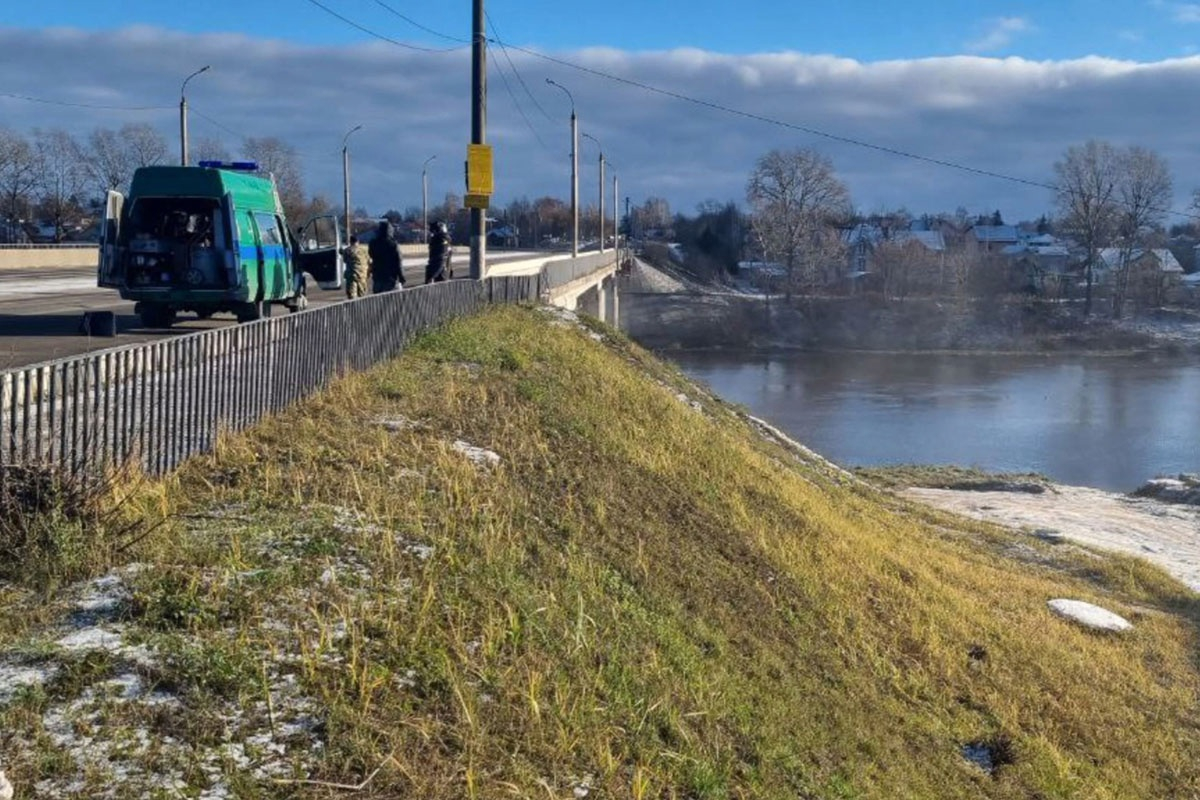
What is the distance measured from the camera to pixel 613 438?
36.4 ft

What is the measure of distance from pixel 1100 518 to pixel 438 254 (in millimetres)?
14123

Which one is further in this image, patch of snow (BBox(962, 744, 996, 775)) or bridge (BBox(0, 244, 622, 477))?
patch of snow (BBox(962, 744, 996, 775))

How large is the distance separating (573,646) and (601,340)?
1786 centimetres

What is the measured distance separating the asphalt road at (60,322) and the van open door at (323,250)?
107 cm

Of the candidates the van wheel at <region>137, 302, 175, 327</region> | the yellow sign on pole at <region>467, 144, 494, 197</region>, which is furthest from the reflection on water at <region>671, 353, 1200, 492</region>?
the van wheel at <region>137, 302, 175, 327</region>

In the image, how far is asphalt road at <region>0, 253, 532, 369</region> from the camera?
44.5 feet

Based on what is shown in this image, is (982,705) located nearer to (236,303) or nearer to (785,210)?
(236,303)

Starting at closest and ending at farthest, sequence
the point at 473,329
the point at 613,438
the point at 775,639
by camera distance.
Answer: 1. the point at 775,639
2. the point at 613,438
3. the point at 473,329

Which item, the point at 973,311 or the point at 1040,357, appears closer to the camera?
the point at 1040,357

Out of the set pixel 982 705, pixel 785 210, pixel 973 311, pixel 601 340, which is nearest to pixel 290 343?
pixel 982 705

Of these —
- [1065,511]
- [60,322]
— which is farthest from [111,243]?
[1065,511]

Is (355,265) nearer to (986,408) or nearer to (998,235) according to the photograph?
(986,408)

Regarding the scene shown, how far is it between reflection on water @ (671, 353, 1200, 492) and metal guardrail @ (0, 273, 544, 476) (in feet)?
87.7

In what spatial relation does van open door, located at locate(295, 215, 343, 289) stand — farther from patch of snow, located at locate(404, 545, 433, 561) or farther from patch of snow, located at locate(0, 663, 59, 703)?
patch of snow, located at locate(0, 663, 59, 703)
